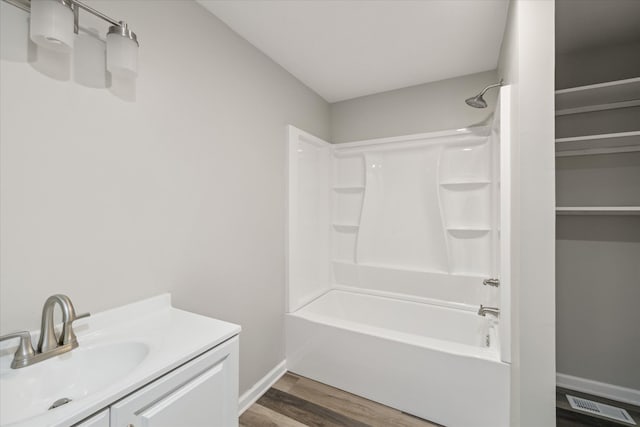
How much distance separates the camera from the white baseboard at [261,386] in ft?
6.31

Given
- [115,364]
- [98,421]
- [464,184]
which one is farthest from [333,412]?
[464,184]

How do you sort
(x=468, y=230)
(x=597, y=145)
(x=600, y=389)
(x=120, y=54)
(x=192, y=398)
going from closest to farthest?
1. (x=192, y=398)
2. (x=120, y=54)
3. (x=597, y=145)
4. (x=600, y=389)
5. (x=468, y=230)

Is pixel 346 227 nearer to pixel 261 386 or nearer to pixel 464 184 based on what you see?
pixel 464 184

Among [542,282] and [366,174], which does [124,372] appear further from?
[366,174]

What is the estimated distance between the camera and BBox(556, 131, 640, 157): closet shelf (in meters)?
1.70

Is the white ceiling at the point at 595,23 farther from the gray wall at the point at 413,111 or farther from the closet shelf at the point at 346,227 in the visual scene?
the closet shelf at the point at 346,227

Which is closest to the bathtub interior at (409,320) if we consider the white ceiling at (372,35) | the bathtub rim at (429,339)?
the bathtub rim at (429,339)

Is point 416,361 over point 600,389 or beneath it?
over

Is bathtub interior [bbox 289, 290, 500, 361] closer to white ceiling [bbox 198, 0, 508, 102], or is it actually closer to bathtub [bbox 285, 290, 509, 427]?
bathtub [bbox 285, 290, 509, 427]

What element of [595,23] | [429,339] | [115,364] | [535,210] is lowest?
[429,339]

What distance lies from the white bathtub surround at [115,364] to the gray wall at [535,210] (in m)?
1.42

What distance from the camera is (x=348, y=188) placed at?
3.11 metres

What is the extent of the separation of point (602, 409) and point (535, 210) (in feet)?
5.59

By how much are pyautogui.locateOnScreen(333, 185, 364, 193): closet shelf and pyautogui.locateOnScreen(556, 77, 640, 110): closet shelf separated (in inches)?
69.0
